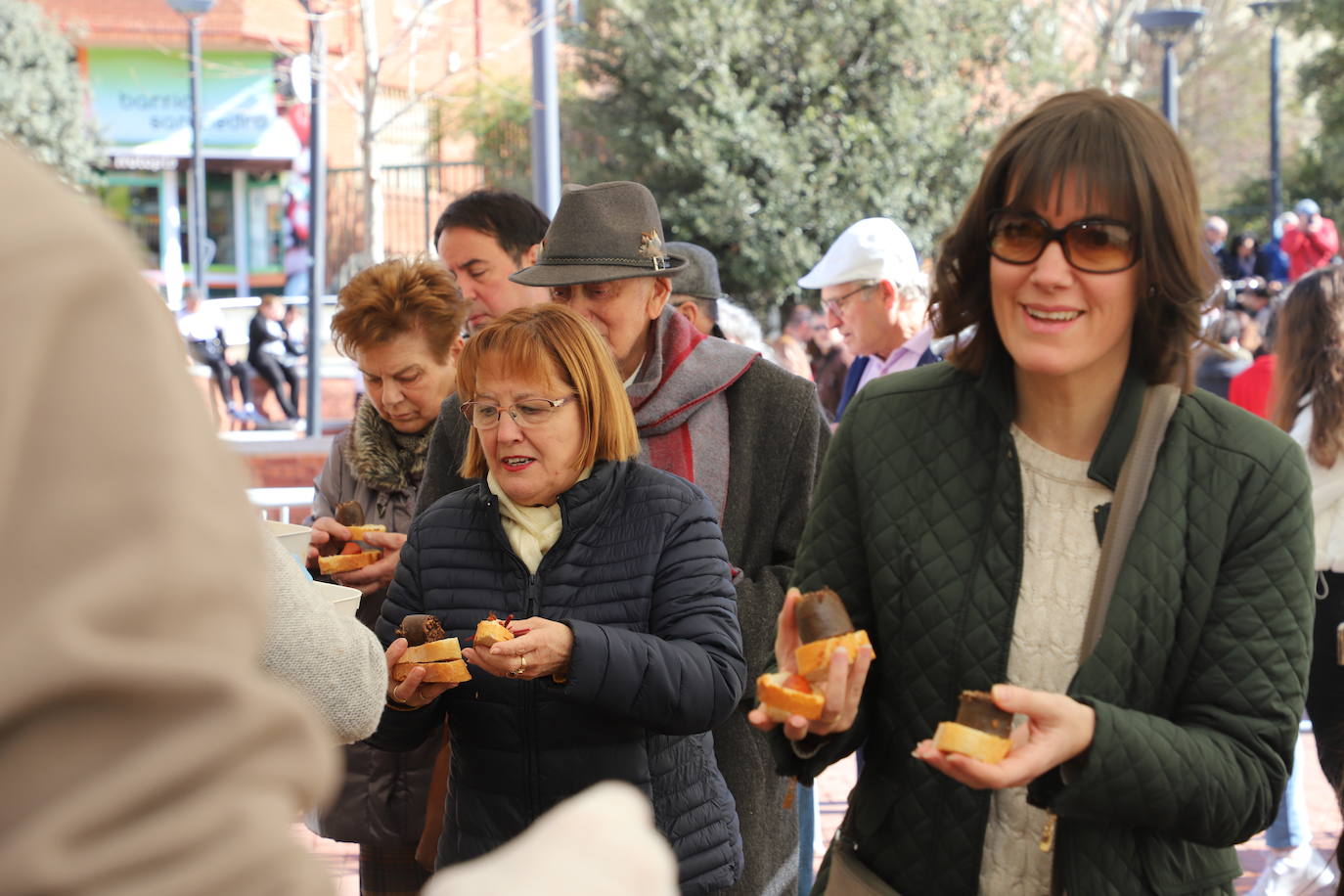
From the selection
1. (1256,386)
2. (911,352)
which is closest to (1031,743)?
(911,352)

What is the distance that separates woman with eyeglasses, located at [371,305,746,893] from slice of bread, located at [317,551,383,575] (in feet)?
1.60

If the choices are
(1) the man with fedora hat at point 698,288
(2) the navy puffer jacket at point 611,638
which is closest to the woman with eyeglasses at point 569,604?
(2) the navy puffer jacket at point 611,638

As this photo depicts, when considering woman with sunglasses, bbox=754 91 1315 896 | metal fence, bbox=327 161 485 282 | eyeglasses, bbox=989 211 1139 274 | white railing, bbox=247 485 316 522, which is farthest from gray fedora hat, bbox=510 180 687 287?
metal fence, bbox=327 161 485 282

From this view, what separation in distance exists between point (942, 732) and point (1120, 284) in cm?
75

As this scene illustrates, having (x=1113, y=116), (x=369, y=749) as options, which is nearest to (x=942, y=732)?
(x=1113, y=116)

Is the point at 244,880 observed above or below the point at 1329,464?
above

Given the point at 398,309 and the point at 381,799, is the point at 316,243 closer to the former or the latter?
the point at 398,309

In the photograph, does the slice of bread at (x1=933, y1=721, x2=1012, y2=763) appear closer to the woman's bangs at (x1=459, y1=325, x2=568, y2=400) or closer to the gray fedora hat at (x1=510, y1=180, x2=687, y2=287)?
the woman's bangs at (x1=459, y1=325, x2=568, y2=400)

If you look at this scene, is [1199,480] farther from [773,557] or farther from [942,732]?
[773,557]

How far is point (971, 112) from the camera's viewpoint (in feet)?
67.6

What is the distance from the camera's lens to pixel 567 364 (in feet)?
9.91

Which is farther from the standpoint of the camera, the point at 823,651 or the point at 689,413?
the point at 689,413

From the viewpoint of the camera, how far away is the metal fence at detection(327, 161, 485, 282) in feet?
88.7

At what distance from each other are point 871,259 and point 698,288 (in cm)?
78
